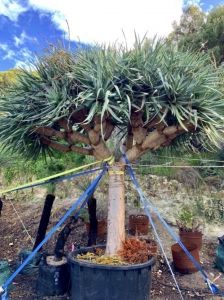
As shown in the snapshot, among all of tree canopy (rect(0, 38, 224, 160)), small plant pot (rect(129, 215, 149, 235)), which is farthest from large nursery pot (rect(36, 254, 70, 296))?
small plant pot (rect(129, 215, 149, 235))

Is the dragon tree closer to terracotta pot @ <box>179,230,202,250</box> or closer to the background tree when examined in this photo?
terracotta pot @ <box>179,230,202,250</box>

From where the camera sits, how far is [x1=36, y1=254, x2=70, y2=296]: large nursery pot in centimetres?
347

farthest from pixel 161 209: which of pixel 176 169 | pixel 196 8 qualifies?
pixel 196 8

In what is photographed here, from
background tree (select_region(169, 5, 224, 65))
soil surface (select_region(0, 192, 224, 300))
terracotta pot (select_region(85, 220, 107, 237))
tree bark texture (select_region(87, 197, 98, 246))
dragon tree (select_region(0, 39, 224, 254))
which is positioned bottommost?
soil surface (select_region(0, 192, 224, 300))

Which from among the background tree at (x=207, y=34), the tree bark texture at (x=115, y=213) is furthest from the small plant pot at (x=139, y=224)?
the background tree at (x=207, y=34)

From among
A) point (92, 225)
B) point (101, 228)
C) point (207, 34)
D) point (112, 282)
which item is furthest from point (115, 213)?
point (207, 34)

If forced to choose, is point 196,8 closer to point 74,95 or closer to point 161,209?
point 161,209

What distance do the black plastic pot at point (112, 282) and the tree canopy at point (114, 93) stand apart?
4.09 feet

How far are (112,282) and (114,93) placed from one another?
184 centimetres

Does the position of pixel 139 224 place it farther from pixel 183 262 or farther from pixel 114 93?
pixel 114 93

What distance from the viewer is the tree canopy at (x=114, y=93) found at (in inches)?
114

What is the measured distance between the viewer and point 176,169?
6.58 m

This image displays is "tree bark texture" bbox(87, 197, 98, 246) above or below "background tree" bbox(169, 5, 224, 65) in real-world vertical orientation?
below

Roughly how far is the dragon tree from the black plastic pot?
1.49 ft
